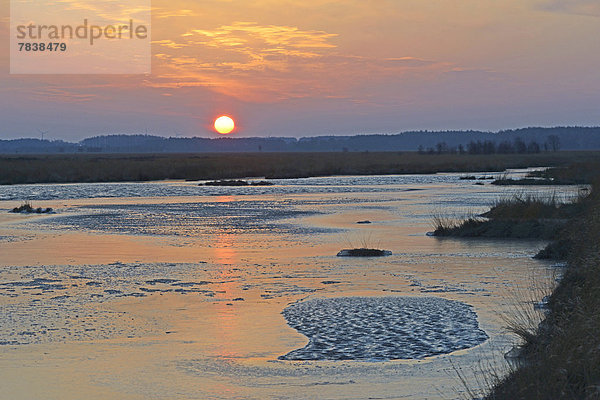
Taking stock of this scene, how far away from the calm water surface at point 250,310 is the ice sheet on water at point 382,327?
30 millimetres

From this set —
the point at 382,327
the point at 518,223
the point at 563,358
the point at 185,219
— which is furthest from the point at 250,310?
the point at 185,219

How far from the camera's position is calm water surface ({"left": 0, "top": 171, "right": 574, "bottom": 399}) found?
905 centimetres

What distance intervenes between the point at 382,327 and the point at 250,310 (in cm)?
242

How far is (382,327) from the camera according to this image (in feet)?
37.4

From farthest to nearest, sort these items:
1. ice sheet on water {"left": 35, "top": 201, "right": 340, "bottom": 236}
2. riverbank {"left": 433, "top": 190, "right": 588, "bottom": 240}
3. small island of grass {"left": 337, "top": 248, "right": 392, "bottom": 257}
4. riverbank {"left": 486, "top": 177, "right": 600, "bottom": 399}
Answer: ice sheet on water {"left": 35, "top": 201, "right": 340, "bottom": 236}
riverbank {"left": 433, "top": 190, "right": 588, "bottom": 240}
small island of grass {"left": 337, "top": 248, "right": 392, "bottom": 257}
riverbank {"left": 486, "top": 177, "right": 600, "bottom": 399}

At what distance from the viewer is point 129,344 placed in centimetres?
1066

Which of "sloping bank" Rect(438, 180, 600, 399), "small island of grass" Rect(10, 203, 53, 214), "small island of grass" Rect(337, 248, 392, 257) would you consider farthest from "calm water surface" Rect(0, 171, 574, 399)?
"small island of grass" Rect(10, 203, 53, 214)

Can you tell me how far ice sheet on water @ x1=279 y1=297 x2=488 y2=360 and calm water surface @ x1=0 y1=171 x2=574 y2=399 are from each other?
0.10 feet

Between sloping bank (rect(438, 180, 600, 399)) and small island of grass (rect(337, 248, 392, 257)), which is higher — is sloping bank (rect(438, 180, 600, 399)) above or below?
above

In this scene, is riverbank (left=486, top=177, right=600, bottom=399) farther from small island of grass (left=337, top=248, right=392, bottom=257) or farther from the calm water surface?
small island of grass (left=337, top=248, right=392, bottom=257)

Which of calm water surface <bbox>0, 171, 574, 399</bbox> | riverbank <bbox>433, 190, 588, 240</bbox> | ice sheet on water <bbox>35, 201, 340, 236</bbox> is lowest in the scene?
calm water surface <bbox>0, 171, 574, 399</bbox>

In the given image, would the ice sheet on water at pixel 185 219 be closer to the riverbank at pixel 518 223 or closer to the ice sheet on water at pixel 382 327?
the riverbank at pixel 518 223

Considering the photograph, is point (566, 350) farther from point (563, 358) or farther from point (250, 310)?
point (250, 310)

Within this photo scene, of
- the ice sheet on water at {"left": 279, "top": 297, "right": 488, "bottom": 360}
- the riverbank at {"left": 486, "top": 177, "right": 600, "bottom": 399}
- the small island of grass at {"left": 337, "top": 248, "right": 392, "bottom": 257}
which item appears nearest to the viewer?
the riverbank at {"left": 486, "top": 177, "right": 600, "bottom": 399}
